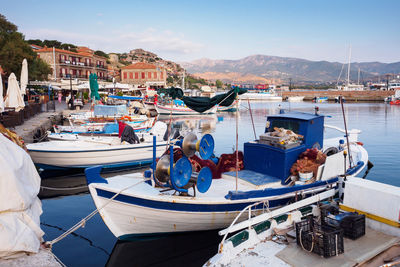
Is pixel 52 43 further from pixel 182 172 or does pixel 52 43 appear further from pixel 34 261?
pixel 34 261

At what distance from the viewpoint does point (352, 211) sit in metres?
6.34

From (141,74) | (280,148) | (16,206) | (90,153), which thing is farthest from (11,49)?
(141,74)

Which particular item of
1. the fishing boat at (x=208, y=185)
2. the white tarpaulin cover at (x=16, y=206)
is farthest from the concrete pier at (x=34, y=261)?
the fishing boat at (x=208, y=185)

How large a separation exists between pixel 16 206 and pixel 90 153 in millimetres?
8519

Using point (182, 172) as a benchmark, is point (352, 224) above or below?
below

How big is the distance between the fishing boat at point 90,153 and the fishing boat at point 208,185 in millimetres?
6147

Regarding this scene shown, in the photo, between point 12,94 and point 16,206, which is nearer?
point 16,206

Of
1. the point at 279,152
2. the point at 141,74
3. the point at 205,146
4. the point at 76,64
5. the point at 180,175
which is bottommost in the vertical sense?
the point at 180,175

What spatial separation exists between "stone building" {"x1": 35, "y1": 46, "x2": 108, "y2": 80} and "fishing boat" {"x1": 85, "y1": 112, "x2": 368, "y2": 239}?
61.0 meters

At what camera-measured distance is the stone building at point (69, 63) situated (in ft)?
217

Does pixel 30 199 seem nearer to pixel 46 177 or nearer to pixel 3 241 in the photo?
pixel 3 241

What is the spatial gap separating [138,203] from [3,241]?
8.97 feet

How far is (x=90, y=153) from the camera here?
549 inches

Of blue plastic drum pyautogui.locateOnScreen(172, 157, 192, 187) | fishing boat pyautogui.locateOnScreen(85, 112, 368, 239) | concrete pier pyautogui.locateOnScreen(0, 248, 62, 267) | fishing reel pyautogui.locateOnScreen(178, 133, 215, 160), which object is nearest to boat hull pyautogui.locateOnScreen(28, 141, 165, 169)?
fishing boat pyautogui.locateOnScreen(85, 112, 368, 239)
